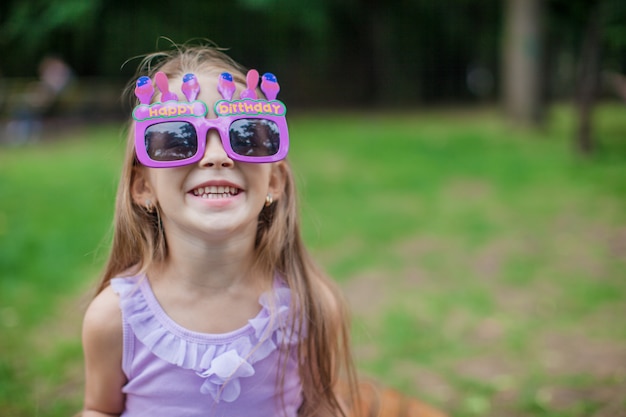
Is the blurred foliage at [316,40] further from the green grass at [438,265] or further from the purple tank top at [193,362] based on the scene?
the purple tank top at [193,362]

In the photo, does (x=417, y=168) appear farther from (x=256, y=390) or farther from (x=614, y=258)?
(x=256, y=390)

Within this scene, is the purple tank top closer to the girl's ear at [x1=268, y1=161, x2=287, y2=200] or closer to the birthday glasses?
the girl's ear at [x1=268, y1=161, x2=287, y2=200]

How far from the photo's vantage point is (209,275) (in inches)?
69.6

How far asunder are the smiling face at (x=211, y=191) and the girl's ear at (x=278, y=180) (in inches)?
5.9

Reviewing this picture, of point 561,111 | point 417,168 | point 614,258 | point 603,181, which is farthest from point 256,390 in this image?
point 561,111

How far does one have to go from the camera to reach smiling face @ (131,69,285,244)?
5.29 feet

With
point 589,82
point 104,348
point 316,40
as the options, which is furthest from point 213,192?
point 316,40

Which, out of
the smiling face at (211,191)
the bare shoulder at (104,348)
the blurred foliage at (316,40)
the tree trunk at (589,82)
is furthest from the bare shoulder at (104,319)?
the blurred foliage at (316,40)

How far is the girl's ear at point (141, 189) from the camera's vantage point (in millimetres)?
1812

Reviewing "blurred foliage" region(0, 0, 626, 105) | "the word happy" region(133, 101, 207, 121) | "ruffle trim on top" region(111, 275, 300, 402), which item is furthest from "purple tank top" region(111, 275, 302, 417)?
"blurred foliage" region(0, 0, 626, 105)

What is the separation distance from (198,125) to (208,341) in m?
0.56

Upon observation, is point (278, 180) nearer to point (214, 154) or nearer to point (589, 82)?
point (214, 154)

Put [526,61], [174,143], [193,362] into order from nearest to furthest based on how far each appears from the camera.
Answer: [174,143]
[193,362]
[526,61]

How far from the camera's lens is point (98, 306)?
1.77m
